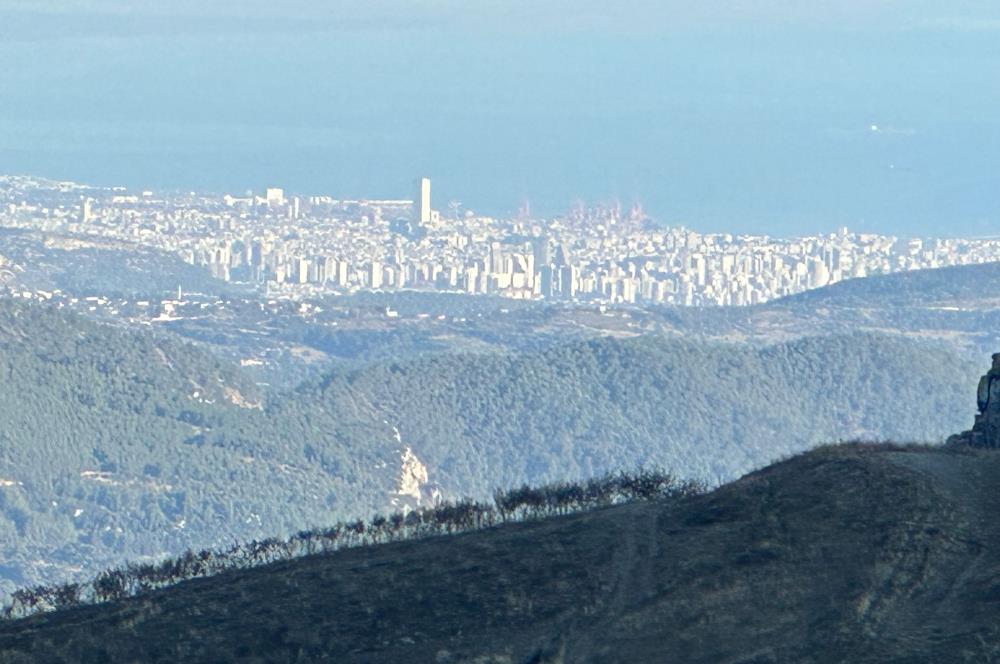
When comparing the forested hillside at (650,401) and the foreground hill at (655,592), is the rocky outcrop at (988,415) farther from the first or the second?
the forested hillside at (650,401)

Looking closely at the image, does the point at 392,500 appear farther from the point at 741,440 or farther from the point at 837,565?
the point at 837,565

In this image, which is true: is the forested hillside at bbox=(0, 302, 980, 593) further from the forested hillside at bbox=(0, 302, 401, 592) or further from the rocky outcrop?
the rocky outcrop

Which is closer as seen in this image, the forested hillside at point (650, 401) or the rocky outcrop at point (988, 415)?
the rocky outcrop at point (988, 415)

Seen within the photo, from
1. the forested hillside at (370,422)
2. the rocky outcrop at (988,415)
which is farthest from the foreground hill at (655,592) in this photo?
the forested hillside at (370,422)

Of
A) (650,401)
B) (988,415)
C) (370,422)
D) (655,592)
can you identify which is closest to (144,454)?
(370,422)

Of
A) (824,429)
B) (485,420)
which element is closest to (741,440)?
(824,429)

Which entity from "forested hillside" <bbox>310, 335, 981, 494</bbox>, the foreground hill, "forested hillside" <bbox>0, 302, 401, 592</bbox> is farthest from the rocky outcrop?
"forested hillside" <bbox>310, 335, 981, 494</bbox>
